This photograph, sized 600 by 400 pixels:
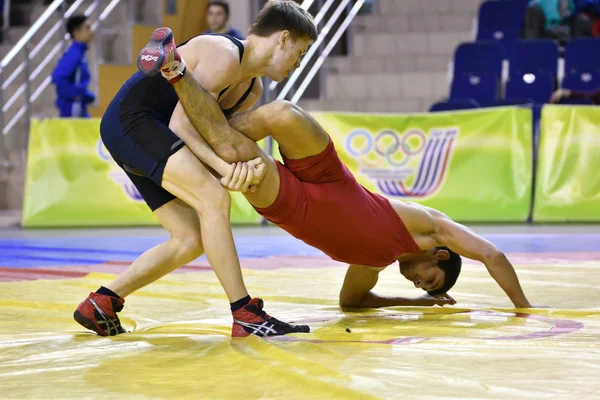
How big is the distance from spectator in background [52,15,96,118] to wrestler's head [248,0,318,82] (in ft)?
20.6

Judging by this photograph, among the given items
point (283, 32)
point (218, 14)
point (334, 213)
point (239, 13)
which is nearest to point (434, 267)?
point (334, 213)

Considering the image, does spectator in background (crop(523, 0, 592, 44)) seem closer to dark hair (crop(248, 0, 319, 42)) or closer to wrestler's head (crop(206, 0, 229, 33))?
wrestler's head (crop(206, 0, 229, 33))

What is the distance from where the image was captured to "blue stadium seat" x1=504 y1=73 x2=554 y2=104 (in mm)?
10180

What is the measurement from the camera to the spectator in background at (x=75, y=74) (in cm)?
916

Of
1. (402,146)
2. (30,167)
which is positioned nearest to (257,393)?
(402,146)

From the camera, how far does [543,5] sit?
11.2 m

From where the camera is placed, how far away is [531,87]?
10.3 metres

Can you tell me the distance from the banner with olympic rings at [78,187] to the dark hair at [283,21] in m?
5.45

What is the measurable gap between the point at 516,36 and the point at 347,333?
9.11 meters

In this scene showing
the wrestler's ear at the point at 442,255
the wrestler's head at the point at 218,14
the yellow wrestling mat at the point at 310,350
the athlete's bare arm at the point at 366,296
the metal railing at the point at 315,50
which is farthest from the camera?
the metal railing at the point at 315,50

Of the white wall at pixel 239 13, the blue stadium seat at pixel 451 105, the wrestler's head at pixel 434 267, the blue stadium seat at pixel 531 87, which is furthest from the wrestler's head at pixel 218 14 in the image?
the wrestler's head at pixel 434 267

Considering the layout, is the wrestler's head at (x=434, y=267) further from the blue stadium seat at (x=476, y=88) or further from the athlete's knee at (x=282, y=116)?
the blue stadium seat at (x=476, y=88)

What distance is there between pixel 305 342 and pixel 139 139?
989mm

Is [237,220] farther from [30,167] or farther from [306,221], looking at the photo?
[306,221]
